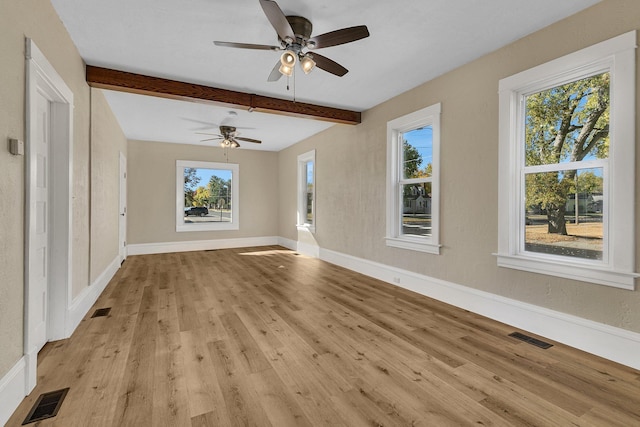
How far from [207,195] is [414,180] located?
560 cm

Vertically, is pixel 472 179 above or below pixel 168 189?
below

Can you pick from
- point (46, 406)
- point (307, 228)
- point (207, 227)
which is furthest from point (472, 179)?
point (207, 227)

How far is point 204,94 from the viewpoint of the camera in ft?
13.2

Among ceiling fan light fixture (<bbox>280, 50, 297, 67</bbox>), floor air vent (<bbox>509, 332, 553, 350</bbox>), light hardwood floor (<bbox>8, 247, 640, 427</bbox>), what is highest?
ceiling fan light fixture (<bbox>280, 50, 297, 67</bbox>)

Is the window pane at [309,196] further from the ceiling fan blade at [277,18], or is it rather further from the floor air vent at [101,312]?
the ceiling fan blade at [277,18]

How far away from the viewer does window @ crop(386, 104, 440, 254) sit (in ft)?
12.6

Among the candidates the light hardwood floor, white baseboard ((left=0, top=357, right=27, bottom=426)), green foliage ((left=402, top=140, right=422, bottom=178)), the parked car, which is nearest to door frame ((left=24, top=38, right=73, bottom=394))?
the light hardwood floor

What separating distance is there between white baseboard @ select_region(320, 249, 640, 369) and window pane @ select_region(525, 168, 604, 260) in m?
0.56

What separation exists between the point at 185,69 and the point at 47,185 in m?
1.90

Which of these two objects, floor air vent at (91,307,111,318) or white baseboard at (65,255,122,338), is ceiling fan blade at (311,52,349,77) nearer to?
white baseboard at (65,255,122,338)

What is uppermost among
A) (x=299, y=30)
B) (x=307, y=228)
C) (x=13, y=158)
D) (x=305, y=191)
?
(x=299, y=30)

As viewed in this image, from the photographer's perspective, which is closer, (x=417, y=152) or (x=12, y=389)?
(x=12, y=389)

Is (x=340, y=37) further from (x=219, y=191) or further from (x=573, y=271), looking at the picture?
(x=219, y=191)

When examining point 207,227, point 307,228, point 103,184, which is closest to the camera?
point 103,184
